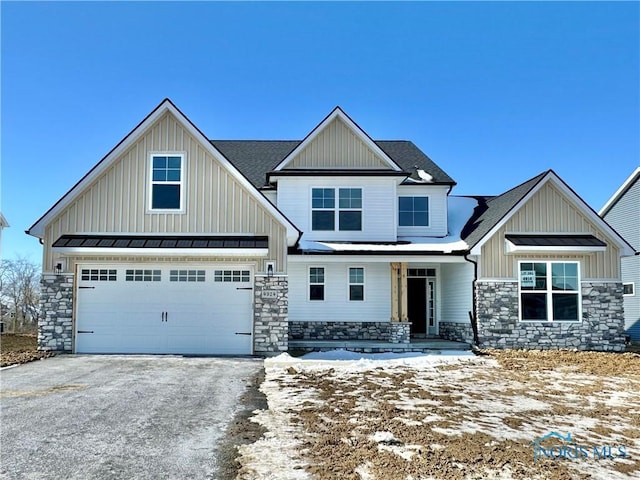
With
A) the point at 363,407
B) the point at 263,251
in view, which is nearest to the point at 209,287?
the point at 263,251

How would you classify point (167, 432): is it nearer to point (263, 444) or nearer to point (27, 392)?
point (263, 444)

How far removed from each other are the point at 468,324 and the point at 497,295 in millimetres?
1269

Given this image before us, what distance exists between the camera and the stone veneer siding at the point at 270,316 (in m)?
13.0

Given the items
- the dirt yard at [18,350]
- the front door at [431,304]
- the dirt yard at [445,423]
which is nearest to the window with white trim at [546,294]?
the dirt yard at [445,423]

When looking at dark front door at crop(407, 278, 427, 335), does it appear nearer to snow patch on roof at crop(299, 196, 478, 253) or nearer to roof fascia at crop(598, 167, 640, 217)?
snow patch on roof at crop(299, 196, 478, 253)

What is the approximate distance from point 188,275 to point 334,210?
550cm

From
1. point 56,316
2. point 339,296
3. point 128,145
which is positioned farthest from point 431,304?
point 56,316

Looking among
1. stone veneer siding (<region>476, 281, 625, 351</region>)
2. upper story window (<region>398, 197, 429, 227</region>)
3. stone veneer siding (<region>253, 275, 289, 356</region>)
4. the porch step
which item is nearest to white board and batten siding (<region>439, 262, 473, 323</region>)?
stone veneer siding (<region>476, 281, 625, 351</region>)

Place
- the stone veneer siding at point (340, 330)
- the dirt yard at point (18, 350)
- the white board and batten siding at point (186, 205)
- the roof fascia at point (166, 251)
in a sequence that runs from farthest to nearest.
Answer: the stone veneer siding at point (340, 330)
the white board and batten siding at point (186, 205)
the roof fascia at point (166, 251)
the dirt yard at point (18, 350)

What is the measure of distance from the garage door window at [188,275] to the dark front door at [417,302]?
746cm

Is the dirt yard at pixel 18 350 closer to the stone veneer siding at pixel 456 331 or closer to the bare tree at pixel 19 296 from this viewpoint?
the bare tree at pixel 19 296

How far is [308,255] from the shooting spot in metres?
14.9

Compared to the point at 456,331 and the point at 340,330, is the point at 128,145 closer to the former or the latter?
the point at 340,330

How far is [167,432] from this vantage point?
238 inches
